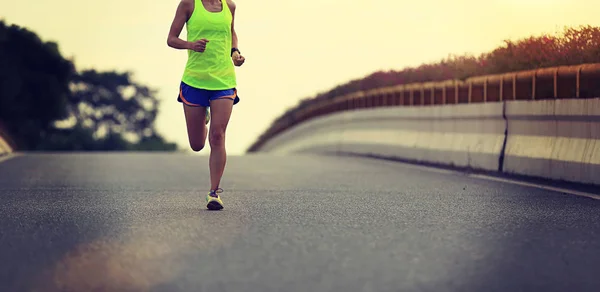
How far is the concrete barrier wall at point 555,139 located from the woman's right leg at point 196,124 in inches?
170

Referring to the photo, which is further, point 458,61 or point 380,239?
point 458,61

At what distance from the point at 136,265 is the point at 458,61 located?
1358 centimetres

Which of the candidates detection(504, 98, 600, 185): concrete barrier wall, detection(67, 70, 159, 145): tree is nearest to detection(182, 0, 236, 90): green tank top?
detection(504, 98, 600, 185): concrete barrier wall

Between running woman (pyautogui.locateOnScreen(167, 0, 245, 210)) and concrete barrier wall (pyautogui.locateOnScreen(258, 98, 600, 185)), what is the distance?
426 centimetres

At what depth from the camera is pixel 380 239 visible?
7.69m

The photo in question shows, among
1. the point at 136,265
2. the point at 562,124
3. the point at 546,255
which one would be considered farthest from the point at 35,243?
the point at 562,124

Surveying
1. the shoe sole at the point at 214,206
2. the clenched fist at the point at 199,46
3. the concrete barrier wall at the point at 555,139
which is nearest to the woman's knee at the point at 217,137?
the shoe sole at the point at 214,206

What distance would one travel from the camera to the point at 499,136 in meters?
14.9

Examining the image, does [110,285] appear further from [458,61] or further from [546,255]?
[458,61]

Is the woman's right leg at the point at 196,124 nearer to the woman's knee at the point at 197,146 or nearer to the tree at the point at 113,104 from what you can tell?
the woman's knee at the point at 197,146

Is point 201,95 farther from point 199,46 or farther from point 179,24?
point 179,24

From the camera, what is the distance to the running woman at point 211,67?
980cm

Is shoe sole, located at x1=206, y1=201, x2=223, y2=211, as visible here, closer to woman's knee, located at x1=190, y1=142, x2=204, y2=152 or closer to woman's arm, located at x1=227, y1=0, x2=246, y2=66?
woman's knee, located at x1=190, y1=142, x2=204, y2=152

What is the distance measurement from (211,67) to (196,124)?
0.66 metres
